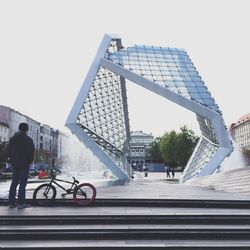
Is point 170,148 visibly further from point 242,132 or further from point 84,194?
point 84,194

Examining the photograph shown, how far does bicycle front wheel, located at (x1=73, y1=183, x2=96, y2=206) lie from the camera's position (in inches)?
330

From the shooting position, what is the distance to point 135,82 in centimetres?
2692

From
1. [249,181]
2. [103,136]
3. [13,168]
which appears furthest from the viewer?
[103,136]

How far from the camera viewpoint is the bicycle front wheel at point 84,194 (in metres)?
8.38

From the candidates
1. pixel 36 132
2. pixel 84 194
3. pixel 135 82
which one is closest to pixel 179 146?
pixel 36 132

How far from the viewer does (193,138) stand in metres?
83.9

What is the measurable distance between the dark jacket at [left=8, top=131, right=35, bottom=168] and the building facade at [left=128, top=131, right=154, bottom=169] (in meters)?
121

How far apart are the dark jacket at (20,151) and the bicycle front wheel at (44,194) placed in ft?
2.81

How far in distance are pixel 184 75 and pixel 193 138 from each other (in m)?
55.7
